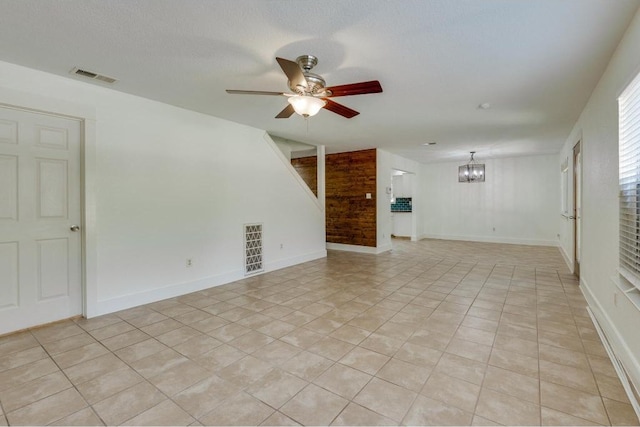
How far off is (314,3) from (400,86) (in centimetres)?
157

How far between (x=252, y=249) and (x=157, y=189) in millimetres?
1783

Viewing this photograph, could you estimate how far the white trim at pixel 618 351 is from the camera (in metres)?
1.96

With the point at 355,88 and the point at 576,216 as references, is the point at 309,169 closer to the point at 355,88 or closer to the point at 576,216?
the point at 355,88

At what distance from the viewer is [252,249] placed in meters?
4.97

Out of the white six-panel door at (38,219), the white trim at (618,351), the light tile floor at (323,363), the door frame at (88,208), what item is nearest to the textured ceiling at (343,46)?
the door frame at (88,208)

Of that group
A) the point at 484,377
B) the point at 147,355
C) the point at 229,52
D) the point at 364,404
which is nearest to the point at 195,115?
the point at 229,52

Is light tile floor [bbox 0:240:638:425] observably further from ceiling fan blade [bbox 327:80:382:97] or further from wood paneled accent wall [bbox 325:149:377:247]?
wood paneled accent wall [bbox 325:149:377:247]

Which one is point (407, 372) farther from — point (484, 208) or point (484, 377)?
point (484, 208)

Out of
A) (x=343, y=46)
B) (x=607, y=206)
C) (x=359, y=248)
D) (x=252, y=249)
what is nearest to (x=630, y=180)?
(x=607, y=206)

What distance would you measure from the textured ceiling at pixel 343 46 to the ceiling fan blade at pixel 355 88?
0.31 metres

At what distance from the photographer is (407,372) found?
2143 mm

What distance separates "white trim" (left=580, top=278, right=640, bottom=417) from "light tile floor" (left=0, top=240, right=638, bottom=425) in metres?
0.07

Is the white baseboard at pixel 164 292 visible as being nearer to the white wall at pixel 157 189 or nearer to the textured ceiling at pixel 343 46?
the white wall at pixel 157 189

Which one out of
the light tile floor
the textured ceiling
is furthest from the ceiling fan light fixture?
the light tile floor
